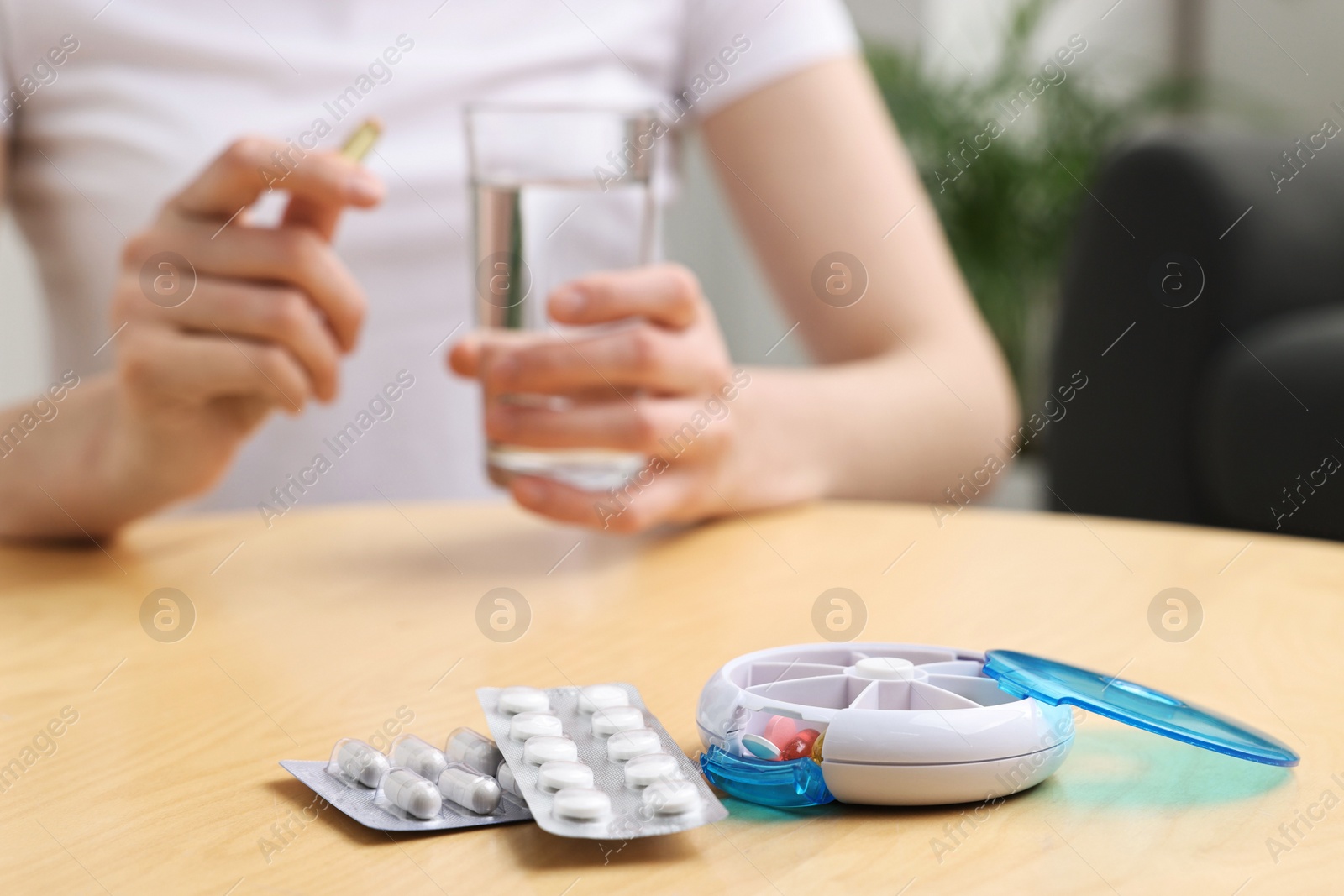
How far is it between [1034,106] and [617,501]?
2535 mm

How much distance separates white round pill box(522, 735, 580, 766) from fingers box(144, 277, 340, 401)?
0.39 meters

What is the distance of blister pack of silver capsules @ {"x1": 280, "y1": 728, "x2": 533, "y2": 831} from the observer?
0.33 m

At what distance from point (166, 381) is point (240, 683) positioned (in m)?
0.27

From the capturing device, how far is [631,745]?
352mm

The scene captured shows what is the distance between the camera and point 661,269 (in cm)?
71

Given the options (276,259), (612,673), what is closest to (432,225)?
(276,259)

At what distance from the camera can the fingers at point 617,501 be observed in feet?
2.21

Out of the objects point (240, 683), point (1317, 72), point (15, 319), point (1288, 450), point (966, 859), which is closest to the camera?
point (966, 859)

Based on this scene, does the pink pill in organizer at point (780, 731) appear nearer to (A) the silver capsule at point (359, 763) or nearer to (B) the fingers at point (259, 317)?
(A) the silver capsule at point (359, 763)

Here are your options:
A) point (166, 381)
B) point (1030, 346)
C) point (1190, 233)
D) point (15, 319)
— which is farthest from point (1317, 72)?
point (166, 381)

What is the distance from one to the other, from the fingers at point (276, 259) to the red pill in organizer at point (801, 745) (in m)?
0.43

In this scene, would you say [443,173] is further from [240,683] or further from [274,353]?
[240,683]

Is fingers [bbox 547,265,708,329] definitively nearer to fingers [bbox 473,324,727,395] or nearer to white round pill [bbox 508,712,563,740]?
fingers [bbox 473,324,727,395]

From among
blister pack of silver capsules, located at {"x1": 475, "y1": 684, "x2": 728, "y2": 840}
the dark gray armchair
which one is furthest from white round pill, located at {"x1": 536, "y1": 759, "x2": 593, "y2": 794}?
the dark gray armchair
